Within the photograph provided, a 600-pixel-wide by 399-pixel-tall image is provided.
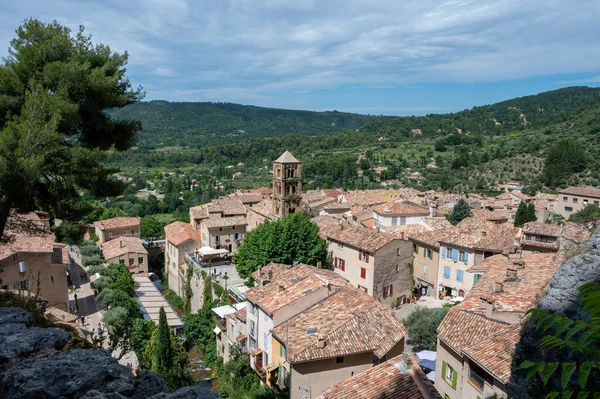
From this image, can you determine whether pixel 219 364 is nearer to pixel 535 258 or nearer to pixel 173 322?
pixel 173 322

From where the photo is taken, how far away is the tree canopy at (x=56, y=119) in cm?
808

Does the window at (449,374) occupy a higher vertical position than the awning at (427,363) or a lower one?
higher

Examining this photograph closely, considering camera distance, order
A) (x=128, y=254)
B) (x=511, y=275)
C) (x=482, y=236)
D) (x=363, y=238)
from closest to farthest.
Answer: (x=511, y=275), (x=482, y=236), (x=363, y=238), (x=128, y=254)

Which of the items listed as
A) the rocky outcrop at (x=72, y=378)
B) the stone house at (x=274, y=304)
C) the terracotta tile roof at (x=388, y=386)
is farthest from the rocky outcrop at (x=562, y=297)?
the stone house at (x=274, y=304)

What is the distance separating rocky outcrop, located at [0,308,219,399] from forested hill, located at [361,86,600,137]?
146825 mm

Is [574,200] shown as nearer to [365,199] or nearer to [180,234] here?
[365,199]

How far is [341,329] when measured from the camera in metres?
15.4

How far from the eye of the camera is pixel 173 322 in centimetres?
3017

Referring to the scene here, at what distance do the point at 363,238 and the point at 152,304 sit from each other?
62.1 ft

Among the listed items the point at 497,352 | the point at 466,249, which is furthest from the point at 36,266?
the point at 466,249

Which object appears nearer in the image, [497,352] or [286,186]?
[497,352]

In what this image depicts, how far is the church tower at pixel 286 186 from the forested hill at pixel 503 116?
10913 cm

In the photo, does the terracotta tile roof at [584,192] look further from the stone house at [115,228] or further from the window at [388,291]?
the stone house at [115,228]

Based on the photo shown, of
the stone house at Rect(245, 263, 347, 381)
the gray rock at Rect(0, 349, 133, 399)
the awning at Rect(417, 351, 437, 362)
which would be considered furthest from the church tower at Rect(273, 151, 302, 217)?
the gray rock at Rect(0, 349, 133, 399)
